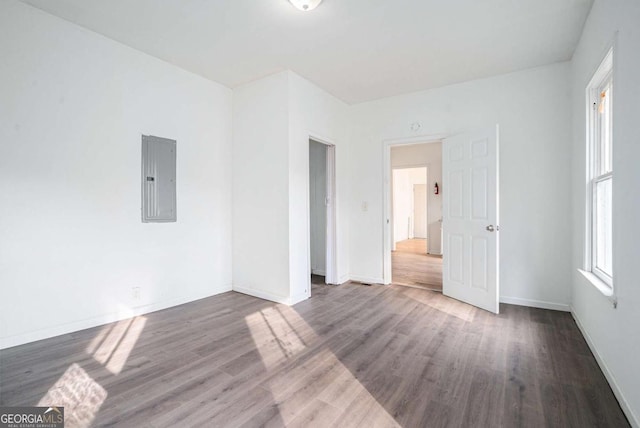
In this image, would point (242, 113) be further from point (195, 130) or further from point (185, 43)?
point (185, 43)

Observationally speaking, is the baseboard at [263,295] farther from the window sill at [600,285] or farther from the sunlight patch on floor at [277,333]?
the window sill at [600,285]

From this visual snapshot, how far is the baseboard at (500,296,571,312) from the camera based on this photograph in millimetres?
3479

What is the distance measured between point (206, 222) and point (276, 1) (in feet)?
8.76

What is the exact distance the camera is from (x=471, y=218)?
12.2 ft

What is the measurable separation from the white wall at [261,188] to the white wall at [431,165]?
4330 millimetres

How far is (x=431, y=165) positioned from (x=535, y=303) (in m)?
4.66

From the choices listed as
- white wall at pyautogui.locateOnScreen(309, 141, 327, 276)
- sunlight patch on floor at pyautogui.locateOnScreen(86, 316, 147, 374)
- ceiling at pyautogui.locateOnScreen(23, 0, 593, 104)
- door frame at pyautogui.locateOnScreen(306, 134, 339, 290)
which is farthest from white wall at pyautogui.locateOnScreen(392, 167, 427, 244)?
sunlight patch on floor at pyautogui.locateOnScreen(86, 316, 147, 374)

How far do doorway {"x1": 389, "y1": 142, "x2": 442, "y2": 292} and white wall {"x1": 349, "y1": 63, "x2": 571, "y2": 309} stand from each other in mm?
1150

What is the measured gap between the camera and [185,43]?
10.3 feet

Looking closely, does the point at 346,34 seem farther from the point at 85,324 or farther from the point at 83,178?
the point at 85,324

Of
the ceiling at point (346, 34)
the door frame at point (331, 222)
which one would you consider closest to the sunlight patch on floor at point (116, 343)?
the door frame at point (331, 222)

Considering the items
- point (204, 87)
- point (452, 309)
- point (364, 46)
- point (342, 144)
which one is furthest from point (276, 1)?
point (452, 309)

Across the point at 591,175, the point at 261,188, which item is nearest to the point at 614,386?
the point at 591,175

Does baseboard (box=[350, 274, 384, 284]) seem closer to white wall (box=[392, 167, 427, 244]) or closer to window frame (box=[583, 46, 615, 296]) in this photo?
window frame (box=[583, 46, 615, 296])
